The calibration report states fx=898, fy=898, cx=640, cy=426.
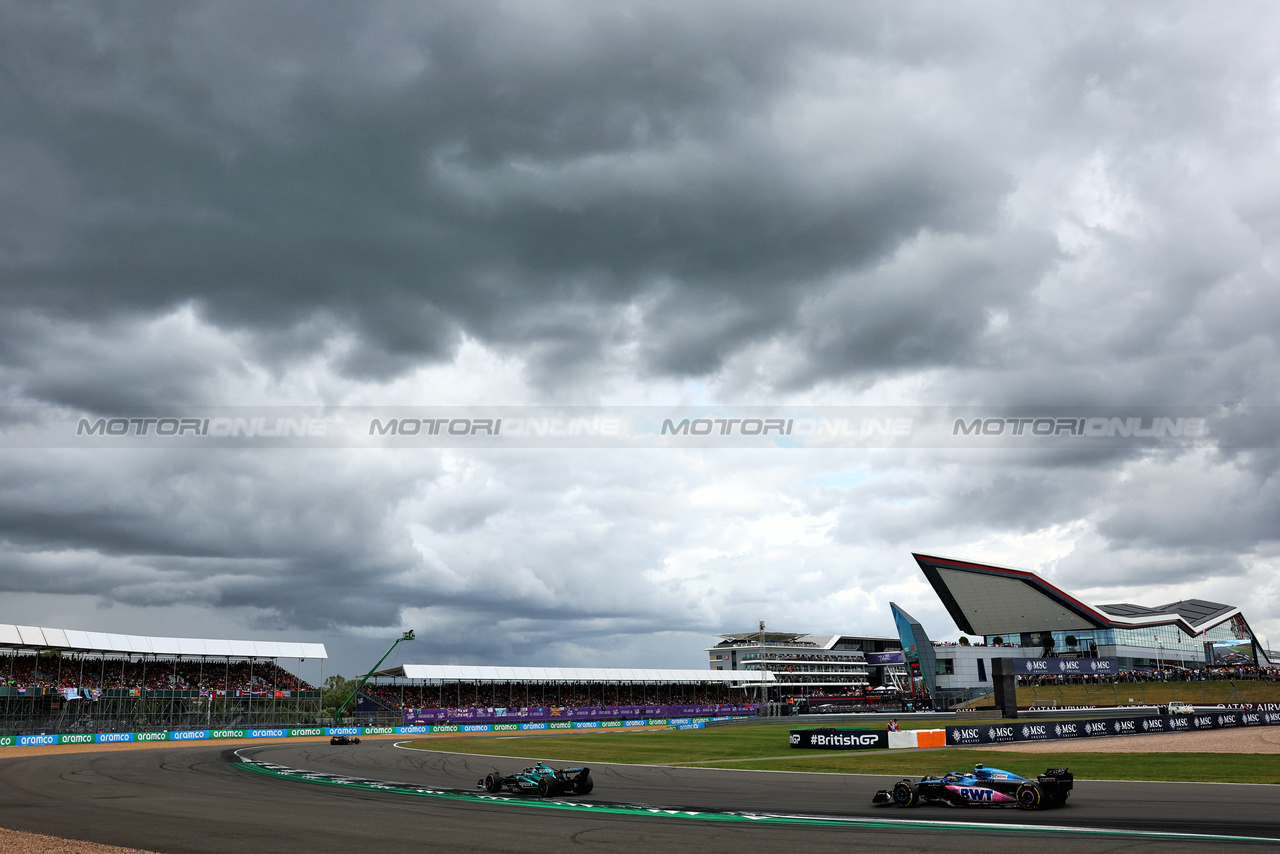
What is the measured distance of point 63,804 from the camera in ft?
73.8

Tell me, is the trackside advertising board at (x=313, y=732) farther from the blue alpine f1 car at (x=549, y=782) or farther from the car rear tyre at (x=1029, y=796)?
the car rear tyre at (x=1029, y=796)

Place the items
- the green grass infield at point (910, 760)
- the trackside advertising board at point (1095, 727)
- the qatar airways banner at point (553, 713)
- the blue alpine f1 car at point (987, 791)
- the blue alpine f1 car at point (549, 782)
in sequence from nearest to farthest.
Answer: the blue alpine f1 car at point (987, 791), the blue alpine f1 car at point (549, 782), the green grass infield at point (910, 760), the trackside advertising board at point (1095, 727), the qatar airways banner at point (553, 713)

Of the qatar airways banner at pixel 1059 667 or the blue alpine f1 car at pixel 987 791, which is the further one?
the qatar airways banner at pixel 1059 667

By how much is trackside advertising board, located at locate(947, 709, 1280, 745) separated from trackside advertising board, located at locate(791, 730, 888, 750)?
336 centimetres

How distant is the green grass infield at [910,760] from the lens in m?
27.3

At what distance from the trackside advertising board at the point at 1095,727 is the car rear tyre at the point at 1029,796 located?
2255cm

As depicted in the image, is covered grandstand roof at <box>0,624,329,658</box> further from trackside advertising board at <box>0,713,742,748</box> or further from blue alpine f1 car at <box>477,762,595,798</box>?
blue alpine f1 car at <box>477,762,595,798</box>

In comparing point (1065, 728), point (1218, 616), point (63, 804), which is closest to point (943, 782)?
point (63, 804)

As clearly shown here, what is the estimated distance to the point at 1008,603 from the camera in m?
132

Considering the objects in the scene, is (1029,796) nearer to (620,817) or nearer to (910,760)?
(620,817)

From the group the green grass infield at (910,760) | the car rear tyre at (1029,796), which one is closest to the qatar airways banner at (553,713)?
the green grass infield at (910,760)

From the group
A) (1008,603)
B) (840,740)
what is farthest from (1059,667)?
(840,740)

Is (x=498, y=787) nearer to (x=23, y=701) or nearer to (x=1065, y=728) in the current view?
(x=1065, y=728)

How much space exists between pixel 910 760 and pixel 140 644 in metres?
60.4
